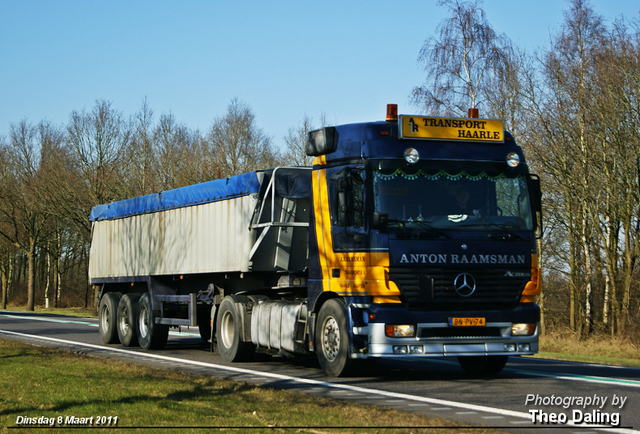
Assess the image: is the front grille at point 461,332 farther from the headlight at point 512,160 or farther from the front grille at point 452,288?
the headlight at point 512,160

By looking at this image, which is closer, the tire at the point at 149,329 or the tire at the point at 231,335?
the tire at the point at 231,335

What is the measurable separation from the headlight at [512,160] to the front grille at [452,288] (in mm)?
1527

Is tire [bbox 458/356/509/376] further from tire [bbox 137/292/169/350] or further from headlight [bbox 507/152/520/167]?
tire [bbox 137/292/169/350]

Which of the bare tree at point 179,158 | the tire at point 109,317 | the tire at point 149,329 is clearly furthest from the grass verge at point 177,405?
the bare tree at point 179,158

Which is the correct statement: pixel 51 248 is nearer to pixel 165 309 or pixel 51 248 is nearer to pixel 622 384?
pixel 165 309

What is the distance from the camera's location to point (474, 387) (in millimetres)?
9867

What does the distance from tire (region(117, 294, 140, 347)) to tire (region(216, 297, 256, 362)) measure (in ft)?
14.1

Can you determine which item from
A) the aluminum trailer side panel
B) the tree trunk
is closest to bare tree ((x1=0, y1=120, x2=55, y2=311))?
the tree trunk

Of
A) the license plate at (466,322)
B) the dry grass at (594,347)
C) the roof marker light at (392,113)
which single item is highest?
the roof marker light at (392,113)

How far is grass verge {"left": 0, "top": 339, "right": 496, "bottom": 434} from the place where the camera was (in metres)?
6.90

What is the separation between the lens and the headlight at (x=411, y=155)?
33.9 feet

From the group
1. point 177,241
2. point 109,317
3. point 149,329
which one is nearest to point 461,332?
point 177,241

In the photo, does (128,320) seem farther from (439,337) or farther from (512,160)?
(512,160)

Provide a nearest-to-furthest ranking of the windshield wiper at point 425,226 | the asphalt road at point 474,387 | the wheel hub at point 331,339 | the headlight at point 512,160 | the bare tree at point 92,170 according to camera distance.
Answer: the asphalt road at point 474,387
the windshield wiper at point 425,226
the wheel hub at point 331,339
the headlight at point 512,160
the bare tree at point 92,170
